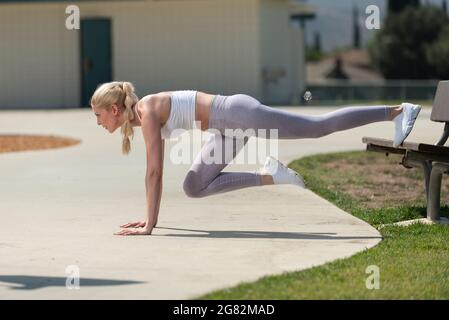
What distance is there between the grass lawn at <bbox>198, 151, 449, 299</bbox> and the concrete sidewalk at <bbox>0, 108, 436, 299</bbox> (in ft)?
0.59

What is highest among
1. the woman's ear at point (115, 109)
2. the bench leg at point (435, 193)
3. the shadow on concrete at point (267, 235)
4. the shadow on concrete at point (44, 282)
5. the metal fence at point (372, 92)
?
the woman's ear at point (115, 109)

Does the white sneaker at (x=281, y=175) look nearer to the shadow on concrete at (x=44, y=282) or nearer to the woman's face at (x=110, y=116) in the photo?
→ the woman's face at (x=110, y=116)

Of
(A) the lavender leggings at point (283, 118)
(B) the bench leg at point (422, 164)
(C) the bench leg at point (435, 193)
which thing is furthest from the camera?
(B) the bench leg at point (422, 164)

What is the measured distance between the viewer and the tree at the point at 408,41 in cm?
5562

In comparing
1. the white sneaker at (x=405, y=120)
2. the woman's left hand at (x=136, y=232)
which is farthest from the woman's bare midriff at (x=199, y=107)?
the white sneaker at (x=405, y=120)

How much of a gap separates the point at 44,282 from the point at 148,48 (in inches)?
1018

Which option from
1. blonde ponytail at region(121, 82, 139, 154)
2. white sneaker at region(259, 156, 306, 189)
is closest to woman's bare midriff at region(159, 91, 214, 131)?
blonde ponytail at region(121, 82, 139, 154)

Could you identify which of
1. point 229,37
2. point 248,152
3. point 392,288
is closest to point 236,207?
point 392,288

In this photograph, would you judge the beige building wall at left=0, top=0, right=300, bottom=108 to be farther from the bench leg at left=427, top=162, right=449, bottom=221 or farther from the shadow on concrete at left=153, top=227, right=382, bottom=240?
the shadow on concrete at left=153, top=227, right=382, bottom=240

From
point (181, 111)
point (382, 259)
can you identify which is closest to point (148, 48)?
point (181, 111)

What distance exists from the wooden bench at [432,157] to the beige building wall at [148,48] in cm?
2218

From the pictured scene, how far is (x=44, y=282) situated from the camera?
6.22m
